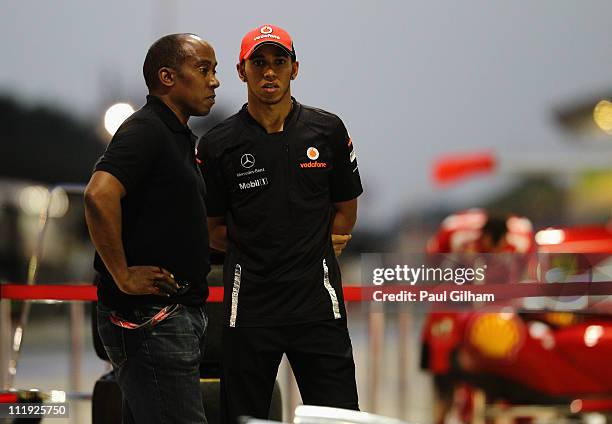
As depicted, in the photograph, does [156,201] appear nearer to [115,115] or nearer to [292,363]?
[292,363]

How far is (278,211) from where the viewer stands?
120 inches

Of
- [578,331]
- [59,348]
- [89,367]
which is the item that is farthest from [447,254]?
[59,348]

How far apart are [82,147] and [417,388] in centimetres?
2516

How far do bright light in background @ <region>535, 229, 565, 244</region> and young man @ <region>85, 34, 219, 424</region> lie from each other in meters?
2.46

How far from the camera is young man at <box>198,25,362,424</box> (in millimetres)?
3055

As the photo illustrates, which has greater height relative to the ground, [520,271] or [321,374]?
[520,271]

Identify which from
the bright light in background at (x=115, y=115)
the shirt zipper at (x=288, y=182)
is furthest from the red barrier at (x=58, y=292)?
the shirt zipper at (x=288, y=182)

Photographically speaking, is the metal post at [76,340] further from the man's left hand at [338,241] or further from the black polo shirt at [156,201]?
the black polo shirt at [156,201]

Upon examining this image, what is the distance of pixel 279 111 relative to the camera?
3133 millimetres

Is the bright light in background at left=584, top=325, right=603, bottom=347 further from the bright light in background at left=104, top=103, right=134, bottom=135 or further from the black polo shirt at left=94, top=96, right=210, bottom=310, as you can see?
the black polo shirt at left=94, top=96, right=210, bottom=310

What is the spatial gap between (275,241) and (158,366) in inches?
23.7

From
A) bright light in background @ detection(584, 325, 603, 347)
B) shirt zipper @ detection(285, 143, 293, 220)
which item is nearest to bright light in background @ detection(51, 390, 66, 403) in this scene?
shirt zipper @ detection(285, 143, 293, 220)

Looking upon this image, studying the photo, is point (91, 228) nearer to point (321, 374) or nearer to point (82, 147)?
point (321, 374)

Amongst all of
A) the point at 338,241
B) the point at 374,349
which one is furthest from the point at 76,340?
the point at 338,241
